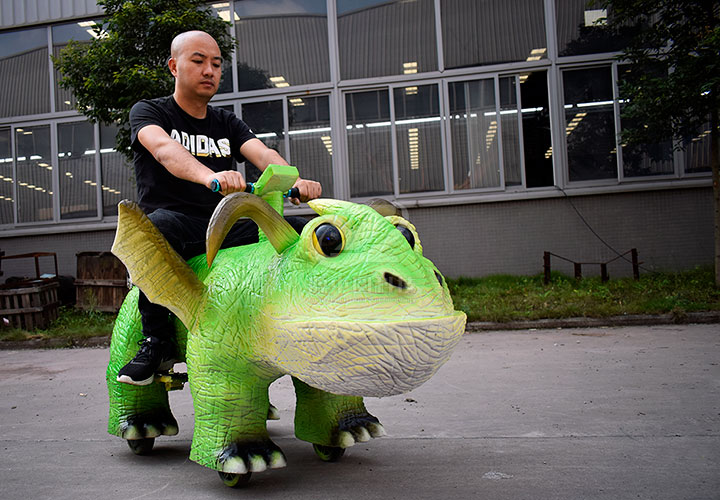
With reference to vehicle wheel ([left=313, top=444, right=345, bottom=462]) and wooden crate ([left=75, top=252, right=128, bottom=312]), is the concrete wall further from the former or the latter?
vehicle wheel ([left=313, top=444, right=345, bottom=462])

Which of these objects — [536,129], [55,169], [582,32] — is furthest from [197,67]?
[55,169]

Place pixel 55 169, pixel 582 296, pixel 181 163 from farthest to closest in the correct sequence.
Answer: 1. pixel 55 169
2. pixel 582 296
3. pixel 181 163

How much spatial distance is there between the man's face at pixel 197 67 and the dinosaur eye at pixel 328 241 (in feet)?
3.63

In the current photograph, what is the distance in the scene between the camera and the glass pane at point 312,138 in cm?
1034

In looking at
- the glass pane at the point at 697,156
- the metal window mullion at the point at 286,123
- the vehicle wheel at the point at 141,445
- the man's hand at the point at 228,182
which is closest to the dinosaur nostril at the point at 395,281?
the man's hand at the point at 228,182

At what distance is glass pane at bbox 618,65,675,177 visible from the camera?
9469mm

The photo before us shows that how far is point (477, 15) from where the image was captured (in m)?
9.98

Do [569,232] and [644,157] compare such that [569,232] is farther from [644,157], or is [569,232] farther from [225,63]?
[225,63]

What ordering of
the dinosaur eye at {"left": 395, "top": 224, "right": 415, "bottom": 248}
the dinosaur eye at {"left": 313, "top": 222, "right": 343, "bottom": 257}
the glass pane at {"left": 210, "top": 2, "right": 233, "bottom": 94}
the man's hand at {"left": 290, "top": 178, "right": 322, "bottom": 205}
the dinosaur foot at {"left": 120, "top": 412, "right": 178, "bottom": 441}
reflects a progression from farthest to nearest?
the glass pane at {"left": 210, "top": 2, "right": 233, "bottom": 94} → the dinosaur foot at {"left": 120, "top": 412, "right": 178, "bottom": 441} → the man's hand at {"left": 290, "top": 178, "right": 322, "bottom": 205} → the dinosaur eye at {"left": 395, "top": 224, "right": 415, "bottom": 248} → the dinosaur eye at {"left": 313, "top": 222, "right": 343, "bottom": 257}

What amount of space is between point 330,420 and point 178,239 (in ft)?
3.28

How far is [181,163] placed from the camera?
222 centimetres

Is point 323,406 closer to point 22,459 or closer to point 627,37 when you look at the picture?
point 22,459

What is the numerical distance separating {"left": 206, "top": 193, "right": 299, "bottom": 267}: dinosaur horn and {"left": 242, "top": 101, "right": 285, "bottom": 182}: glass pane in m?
8.59

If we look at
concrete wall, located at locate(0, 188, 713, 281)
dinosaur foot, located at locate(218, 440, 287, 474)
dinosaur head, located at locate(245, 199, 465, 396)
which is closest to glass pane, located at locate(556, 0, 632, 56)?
concrete wall, located at locate(0, 188, 713, 281)
